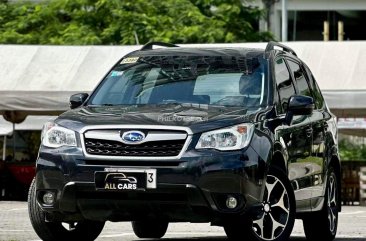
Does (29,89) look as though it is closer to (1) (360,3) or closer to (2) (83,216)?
(2) (83,216)

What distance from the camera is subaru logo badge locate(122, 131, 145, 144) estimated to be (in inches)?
394

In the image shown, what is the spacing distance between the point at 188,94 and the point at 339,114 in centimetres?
1385

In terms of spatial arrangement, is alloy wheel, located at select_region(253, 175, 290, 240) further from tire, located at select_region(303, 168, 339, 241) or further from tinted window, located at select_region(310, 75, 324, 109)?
tinted window, located at select_region(310, 75, 324, 109)

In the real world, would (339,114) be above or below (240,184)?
below

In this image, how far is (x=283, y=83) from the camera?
38.5 ft

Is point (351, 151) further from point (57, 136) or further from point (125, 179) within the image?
point (125, 179)

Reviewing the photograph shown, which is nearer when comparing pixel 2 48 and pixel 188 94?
pixel 188 94

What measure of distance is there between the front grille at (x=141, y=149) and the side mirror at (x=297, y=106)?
4.84 ft

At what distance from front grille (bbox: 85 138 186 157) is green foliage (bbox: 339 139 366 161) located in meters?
21.7

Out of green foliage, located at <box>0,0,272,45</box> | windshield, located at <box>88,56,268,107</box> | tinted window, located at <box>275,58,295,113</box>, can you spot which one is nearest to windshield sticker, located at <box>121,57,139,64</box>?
windshield, located at <box>88,56,268,107</box>

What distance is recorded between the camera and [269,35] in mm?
36469

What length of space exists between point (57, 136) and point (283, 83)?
235 centimetres

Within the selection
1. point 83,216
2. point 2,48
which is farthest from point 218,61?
point 2,48

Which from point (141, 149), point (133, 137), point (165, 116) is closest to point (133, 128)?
point (133, 137)
